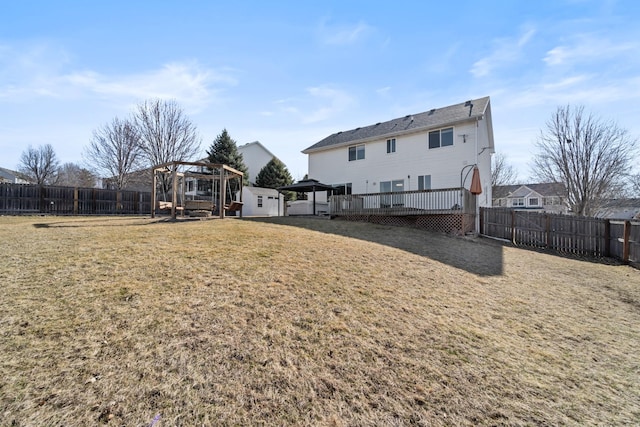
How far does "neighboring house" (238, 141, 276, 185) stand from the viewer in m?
34.4

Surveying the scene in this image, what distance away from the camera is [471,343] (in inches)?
→ 135

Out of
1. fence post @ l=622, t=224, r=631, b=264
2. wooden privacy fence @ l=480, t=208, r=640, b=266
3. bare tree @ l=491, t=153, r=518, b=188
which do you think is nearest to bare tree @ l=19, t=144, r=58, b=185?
wooden privacy fence @ l=480, t=208, r=640, b=266

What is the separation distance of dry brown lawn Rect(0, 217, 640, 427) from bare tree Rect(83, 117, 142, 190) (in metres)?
22.3

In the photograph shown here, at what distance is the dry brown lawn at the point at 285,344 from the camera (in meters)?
2.25

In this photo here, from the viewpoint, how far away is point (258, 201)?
25312 mm

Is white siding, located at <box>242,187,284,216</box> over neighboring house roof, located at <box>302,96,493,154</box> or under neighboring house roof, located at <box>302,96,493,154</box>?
under

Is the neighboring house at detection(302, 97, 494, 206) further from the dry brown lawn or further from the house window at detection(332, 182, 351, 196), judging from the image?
the dry brown lawn

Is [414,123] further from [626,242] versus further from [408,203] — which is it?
[626,242]

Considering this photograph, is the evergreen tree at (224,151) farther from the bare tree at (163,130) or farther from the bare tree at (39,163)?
the bare tree at (39,163)

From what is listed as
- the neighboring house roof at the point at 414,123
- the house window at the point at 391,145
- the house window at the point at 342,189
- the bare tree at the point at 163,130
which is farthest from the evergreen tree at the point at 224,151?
the house window at the point at 391,145

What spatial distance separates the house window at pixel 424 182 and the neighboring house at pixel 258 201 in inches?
491

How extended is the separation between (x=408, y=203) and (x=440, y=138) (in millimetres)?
4939

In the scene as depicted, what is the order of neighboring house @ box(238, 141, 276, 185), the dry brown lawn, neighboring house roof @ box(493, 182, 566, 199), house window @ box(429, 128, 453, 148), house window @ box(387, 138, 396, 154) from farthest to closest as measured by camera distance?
neighboring house @ box(238, 141, 276, 185), neighboring house roof @ box(493, 182, 566, 199), house window @ box(387, 138, 396, 154), house window @ box(429, 128, 453, 148), the dry brown lawn

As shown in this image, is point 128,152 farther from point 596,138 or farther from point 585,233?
point 596,138
